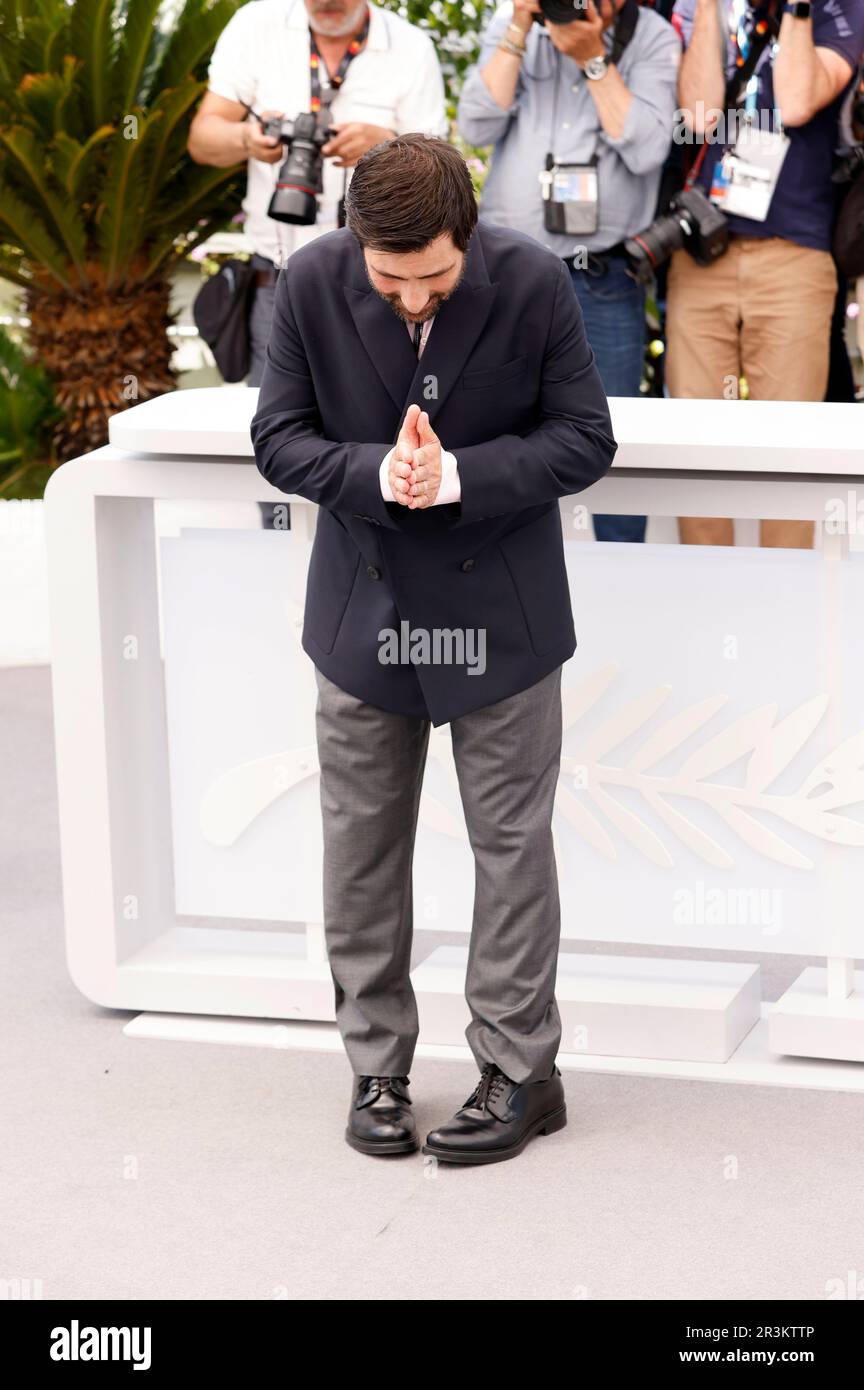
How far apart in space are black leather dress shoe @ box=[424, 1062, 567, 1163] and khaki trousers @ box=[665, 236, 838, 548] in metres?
2.23

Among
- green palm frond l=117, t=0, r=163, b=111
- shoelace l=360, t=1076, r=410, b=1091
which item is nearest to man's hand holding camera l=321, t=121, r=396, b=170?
green palm frond l=117, t=0, r=163, b=111

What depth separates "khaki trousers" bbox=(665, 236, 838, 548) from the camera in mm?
5371

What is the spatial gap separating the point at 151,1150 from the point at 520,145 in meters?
3.05

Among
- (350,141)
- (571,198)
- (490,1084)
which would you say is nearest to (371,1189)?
(490,1084)

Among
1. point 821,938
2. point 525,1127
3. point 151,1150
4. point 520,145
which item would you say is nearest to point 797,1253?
point 525,1127

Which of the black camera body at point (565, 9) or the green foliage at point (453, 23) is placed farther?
the green foliage at point (453, 23)

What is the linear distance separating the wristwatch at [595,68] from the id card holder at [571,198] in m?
0.22

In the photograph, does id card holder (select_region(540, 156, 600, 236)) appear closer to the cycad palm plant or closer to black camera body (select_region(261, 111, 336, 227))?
black camera body (select_region(261, 111, 336, 227))

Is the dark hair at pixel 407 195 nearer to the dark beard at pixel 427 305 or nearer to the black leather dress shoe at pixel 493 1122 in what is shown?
the dark beard at pixel 427 305

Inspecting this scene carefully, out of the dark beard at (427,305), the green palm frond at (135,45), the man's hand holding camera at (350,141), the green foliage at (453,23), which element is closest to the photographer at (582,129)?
the man's hand holding camera at (350,141)

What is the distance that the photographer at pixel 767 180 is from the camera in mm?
5188

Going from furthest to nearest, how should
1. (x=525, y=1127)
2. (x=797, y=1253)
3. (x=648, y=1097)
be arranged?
1. (x=648, y=1097)
2. (x=525, y=1127)
3. (x=797, y=1253)

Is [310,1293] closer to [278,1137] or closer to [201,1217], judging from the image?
[201,1217]

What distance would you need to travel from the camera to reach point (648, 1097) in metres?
3.75
